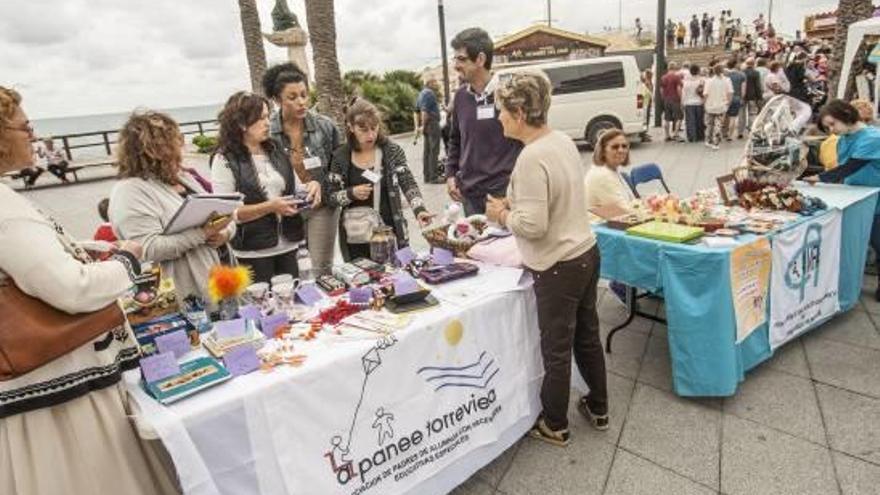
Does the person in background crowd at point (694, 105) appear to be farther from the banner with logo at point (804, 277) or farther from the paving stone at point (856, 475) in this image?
the paving stone at point (856, 475)

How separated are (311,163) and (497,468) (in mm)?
1839

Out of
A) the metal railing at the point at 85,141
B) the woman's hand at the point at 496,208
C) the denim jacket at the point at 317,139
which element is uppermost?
the metal railing at the point at 85,141

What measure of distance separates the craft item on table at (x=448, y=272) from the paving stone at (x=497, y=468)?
2.58 ft

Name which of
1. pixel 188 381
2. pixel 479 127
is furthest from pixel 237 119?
pixel 188 381

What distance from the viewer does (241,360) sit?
1623 millimetres

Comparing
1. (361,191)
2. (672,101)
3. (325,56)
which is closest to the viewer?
(361,191)

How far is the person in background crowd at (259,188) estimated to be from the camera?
245 cm

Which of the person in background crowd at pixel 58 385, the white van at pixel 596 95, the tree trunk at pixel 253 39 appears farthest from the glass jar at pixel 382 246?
the white van at pixel 596 95

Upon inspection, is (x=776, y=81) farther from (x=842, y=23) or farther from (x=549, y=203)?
(x=549, y=203)

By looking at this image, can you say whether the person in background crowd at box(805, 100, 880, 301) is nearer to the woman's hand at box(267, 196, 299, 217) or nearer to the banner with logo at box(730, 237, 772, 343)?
the banner with logo at box(730, 237, 772, 343)

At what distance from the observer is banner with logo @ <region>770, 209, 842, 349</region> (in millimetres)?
2773

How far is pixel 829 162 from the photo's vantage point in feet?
13.2

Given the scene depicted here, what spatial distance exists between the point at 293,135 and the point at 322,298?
129 centimetres

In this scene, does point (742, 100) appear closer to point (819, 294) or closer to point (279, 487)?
point (819, 294)
